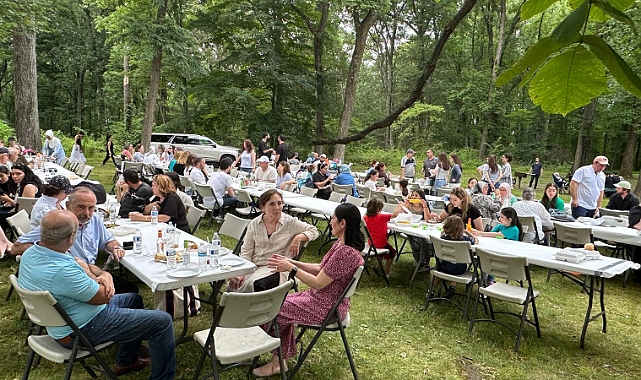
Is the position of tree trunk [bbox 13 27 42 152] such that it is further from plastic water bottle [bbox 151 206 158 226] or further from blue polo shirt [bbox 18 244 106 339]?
blue polo shirt [bbox 18 244 106 339]

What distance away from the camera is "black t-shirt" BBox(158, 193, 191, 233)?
5352 millimetres

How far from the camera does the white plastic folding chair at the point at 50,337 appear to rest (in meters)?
2.57

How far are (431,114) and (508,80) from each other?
94.1ft

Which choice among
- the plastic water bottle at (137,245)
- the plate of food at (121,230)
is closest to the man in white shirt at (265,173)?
the plate of food at (121,230)

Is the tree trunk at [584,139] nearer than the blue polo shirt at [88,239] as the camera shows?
No

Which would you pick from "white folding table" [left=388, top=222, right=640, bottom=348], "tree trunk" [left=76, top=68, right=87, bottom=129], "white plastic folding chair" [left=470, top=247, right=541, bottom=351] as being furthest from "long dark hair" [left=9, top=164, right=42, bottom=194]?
"tree trunk" [left=76, top=68, right=87, bottom=129]

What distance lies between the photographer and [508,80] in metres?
0.74

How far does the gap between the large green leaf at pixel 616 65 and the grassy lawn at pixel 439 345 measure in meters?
3.33

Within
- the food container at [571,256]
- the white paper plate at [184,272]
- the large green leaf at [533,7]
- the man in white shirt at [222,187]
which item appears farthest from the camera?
the man in white shirt at [222,187]

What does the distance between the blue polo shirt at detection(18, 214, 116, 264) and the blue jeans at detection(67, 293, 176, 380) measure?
1.01 m

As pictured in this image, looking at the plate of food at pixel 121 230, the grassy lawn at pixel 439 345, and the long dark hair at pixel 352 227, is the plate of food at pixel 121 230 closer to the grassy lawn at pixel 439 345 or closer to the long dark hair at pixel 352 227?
the grassy lawn at pixel 439 345

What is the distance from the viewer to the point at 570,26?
2.12ft

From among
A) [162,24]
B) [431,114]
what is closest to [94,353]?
[162,24]

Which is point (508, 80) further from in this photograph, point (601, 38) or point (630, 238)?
point (630, 238)
